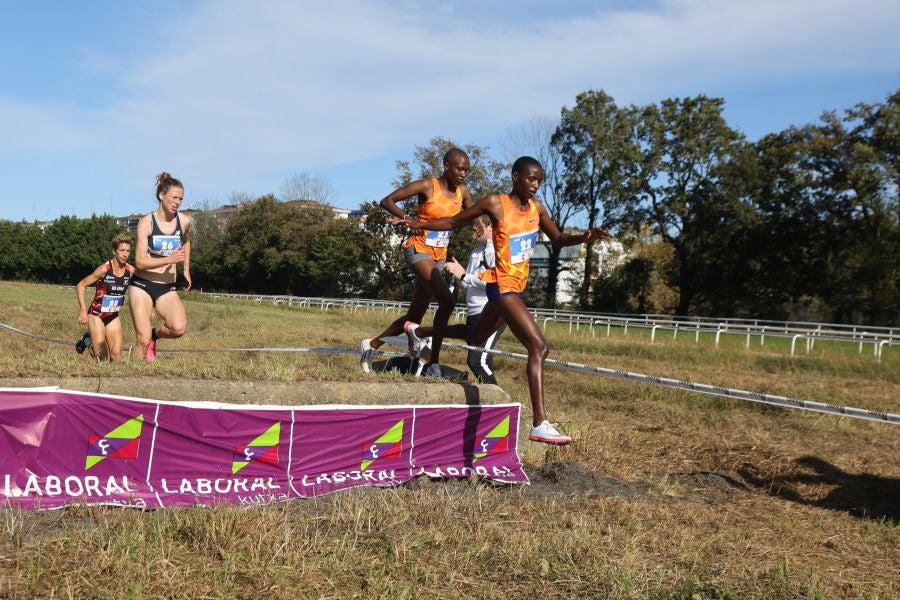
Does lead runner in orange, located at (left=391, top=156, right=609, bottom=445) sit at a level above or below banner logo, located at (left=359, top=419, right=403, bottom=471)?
above

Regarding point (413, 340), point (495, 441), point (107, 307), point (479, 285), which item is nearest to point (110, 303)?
point (107, 307)

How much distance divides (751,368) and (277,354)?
10705 millimetres

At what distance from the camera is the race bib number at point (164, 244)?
7.68 metres

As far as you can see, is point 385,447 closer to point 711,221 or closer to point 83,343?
point 83,343

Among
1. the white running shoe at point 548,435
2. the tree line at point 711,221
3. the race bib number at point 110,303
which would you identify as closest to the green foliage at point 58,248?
the tree line at point 711,221

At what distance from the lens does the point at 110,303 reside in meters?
9.30

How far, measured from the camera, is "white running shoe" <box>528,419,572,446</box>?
18.8 ft

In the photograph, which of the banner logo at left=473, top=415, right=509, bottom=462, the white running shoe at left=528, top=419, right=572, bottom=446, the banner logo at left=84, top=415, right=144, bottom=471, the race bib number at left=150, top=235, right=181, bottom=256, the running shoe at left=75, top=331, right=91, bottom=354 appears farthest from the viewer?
the running shoe at left=75, top=331, right=91, bottom=354

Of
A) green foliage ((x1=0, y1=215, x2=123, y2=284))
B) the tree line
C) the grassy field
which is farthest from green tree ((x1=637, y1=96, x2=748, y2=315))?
green foliage ((x1=0, y1=215, x2=123, y2=284))

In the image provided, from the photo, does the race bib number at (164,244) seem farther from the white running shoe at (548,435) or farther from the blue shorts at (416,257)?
the white running shoe at (548,435)

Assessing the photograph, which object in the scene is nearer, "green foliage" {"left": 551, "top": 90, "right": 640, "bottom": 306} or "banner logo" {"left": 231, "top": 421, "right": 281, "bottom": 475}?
"banner logo" {"left": 231, "top": 421, "right": 281, "bottom": 475}

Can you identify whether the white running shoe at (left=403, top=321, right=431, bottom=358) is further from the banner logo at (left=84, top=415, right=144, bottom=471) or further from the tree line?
the tree line

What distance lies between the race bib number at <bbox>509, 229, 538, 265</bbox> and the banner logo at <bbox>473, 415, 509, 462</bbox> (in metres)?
1.63

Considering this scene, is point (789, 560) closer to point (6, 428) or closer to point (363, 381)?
point (363, 381)
